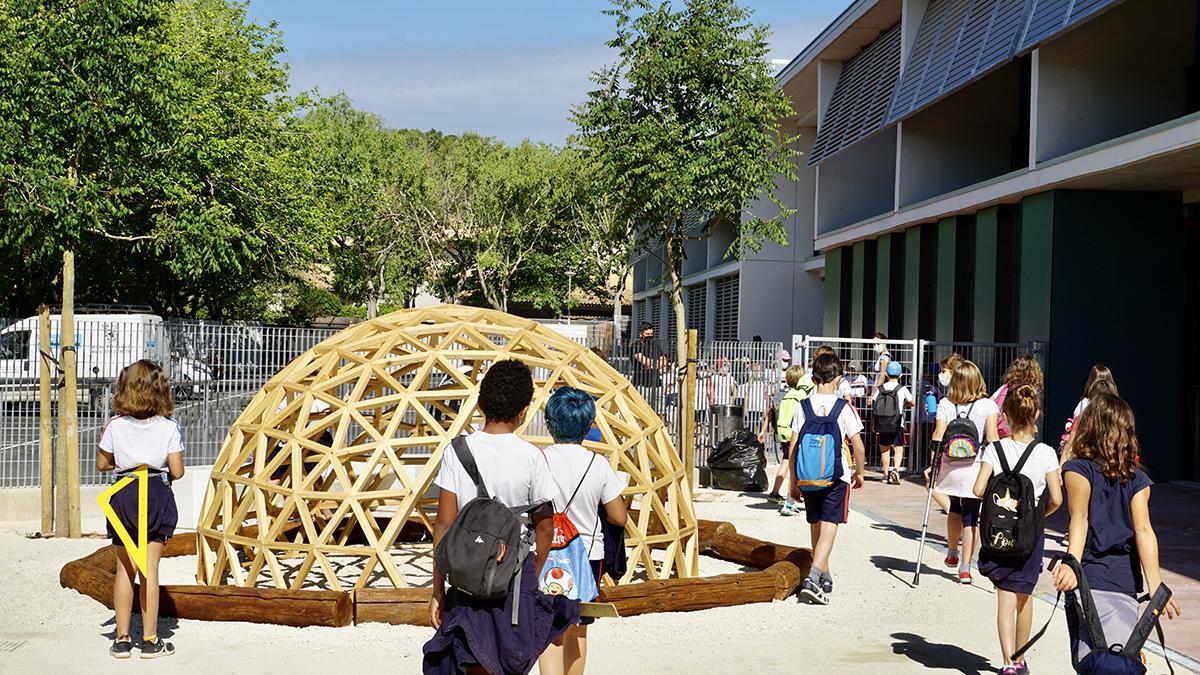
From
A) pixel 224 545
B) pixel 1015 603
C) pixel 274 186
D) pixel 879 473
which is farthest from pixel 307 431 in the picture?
pixel 274 186

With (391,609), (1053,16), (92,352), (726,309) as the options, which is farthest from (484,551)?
(726,309)

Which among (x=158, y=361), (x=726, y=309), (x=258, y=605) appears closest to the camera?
A: (x=258, y=605)

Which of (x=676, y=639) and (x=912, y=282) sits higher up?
(x=912, y=282)

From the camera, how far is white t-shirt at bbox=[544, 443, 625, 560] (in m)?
5.23

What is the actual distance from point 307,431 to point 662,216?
1581 cm

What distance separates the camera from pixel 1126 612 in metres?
5.02

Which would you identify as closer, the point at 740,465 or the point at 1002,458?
the point at 1002,458

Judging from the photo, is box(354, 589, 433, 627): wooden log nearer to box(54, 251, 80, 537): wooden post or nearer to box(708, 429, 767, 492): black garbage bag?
box(54, 251, 80, 537): wooden post

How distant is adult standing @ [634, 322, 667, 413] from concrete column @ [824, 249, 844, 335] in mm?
12008

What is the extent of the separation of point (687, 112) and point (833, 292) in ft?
27.9

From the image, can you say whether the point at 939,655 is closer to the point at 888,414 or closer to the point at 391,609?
the point at 391,609

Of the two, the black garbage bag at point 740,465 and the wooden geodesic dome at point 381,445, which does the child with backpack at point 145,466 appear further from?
the black garbage bag at point 740,465

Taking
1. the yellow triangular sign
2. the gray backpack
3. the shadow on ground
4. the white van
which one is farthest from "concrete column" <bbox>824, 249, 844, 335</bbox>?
the gray backpack

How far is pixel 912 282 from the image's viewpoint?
2338cm
